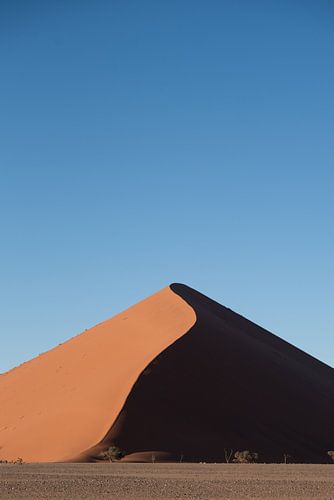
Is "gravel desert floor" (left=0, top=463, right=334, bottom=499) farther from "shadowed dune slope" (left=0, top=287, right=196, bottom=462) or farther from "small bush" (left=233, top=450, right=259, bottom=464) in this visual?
"shadowed dune slope" (left=0, top=287, right=196, bottom=462)

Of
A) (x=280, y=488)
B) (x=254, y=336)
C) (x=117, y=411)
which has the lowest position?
(x=280, y=488)

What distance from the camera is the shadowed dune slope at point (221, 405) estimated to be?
3962 cm

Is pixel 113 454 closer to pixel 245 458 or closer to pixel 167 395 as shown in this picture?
pixel 245 458

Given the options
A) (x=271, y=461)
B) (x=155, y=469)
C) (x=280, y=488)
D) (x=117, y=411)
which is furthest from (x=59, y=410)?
(x=280, y=488)

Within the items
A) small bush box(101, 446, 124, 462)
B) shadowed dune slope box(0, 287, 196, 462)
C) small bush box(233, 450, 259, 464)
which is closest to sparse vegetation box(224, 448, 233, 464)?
small bush box(233, 450, 259, 464)

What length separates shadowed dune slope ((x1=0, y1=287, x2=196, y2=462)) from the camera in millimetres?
40875

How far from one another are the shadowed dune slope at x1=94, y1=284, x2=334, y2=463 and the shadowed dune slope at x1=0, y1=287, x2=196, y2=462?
0.96 metres

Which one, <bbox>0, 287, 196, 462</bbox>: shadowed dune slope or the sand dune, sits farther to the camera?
<bbox>0, 287, 196, 462</bbox>: shadowed dune slope

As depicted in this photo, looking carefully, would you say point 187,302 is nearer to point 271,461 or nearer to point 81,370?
point 81,370

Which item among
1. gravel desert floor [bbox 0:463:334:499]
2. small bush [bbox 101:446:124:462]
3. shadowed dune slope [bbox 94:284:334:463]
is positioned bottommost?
gravel desert floor [bbox 0:463:334:499]

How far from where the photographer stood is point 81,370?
50.9 m

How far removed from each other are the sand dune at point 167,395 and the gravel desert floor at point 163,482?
748 centimetres

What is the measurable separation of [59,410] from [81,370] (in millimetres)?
6275

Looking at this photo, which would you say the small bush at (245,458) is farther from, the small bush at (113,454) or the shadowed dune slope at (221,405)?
the small bush at (113,454)
